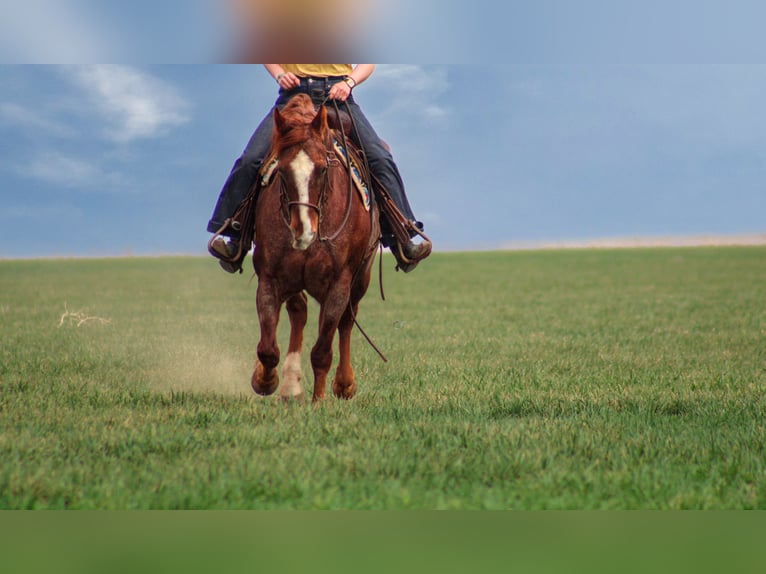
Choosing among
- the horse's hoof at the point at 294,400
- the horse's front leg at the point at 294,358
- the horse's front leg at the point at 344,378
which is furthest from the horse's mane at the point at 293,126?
the horse's hoof at the point at 294,400

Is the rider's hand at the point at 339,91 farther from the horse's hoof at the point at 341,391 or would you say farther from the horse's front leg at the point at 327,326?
the horse's hoof at the point at 341,391

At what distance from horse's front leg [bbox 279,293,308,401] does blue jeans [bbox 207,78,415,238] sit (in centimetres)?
127

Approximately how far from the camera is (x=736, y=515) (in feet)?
12.1

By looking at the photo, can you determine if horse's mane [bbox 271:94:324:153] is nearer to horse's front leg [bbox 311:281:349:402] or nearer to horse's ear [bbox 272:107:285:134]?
horse's ear [bbox 272:107:285:134]

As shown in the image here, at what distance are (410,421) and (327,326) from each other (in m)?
1.32

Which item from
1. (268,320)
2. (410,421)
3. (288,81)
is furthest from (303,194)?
(410,421)

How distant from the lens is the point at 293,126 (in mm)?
6172

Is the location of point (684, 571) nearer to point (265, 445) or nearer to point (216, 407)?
point (265, 445)

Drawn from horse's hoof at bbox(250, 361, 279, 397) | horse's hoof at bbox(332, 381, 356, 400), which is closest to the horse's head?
horse's hoof at bbox(250, 361, 279, 397)

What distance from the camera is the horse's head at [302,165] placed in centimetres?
591

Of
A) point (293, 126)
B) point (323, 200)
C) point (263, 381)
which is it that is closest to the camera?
point (293, 126)

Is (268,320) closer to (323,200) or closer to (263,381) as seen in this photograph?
(263,381)

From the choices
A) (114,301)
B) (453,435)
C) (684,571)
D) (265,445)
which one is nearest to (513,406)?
(453,435)

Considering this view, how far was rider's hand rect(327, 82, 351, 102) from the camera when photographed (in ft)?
22.2
